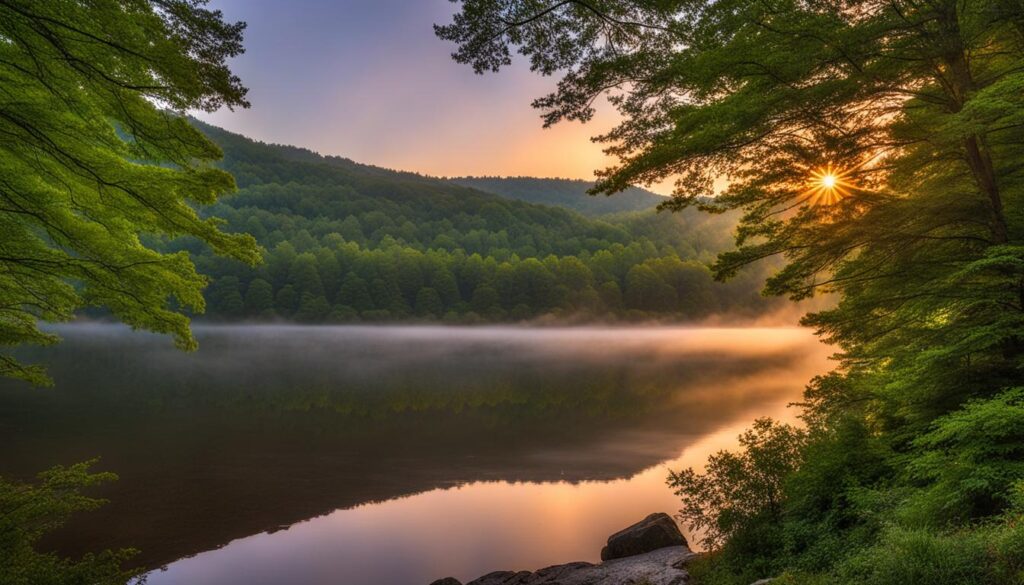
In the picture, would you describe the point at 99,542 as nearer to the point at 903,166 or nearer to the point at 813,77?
the point at 813,77

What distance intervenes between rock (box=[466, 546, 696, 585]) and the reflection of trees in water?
26.0ft

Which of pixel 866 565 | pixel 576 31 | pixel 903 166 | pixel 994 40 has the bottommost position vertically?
pixel 866 565

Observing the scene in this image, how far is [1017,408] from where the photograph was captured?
17.9ft

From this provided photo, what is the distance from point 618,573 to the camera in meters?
11.5

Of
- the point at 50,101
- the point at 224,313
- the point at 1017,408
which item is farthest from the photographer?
the point at 224,313

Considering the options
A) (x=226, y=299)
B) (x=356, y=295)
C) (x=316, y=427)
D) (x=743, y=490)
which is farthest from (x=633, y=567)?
(x=226, y=299)

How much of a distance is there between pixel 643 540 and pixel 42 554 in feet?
40.2

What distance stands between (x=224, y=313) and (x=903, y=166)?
424 ft

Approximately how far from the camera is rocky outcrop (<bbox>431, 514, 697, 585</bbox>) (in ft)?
35.9

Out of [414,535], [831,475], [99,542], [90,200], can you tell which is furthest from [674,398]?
[90,200]

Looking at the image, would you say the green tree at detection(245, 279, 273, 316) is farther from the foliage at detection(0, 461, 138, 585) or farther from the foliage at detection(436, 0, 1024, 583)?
the foliage at detection(436, 0, 1024, 583)

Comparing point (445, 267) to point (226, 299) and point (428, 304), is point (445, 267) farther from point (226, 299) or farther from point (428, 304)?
point (226, 299)

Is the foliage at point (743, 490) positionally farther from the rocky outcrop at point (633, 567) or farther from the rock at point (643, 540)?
the rock at point (643, 540)

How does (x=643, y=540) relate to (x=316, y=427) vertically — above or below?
below
